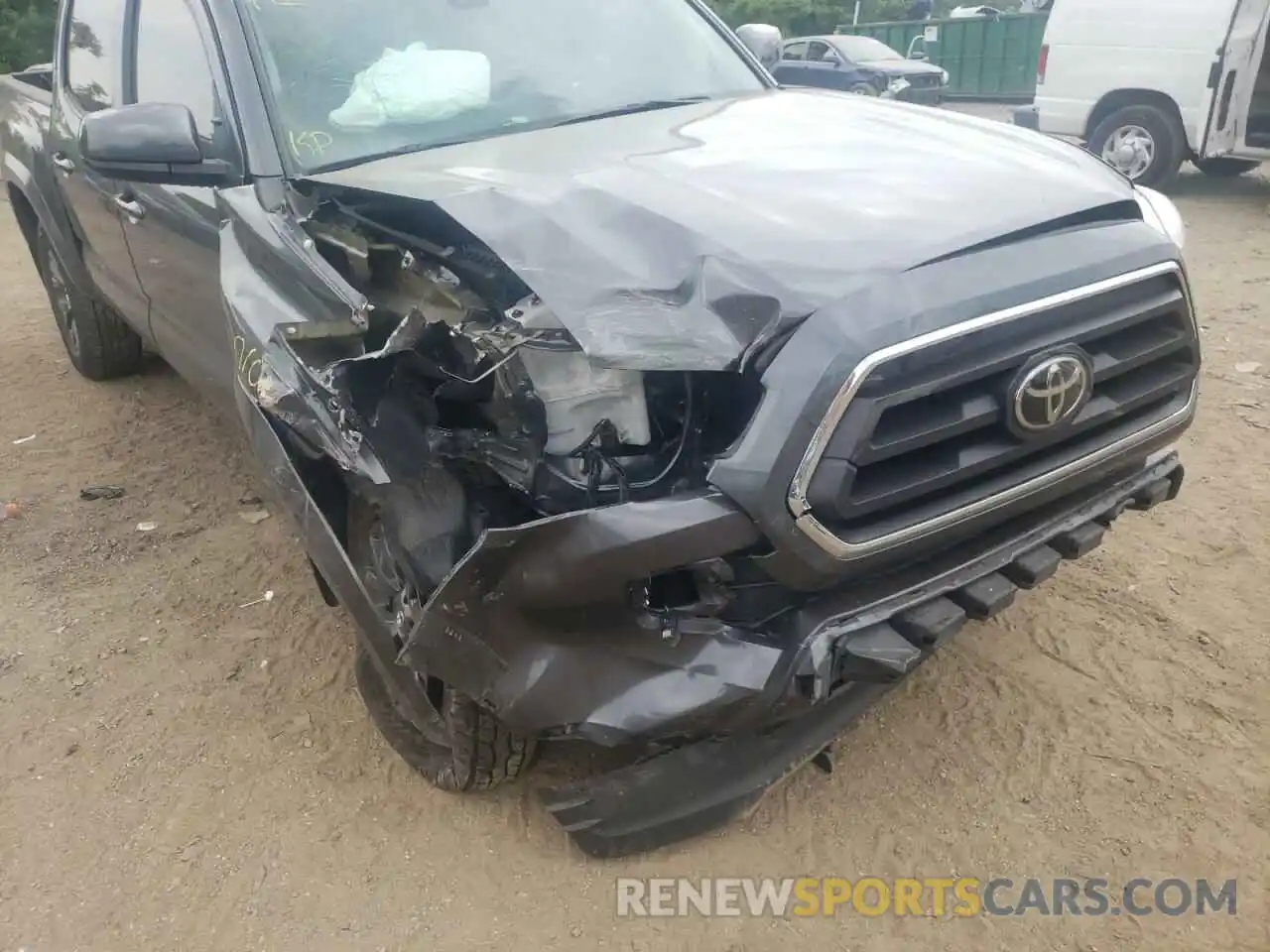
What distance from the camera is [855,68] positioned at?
15.3 meters

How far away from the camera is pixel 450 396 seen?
2.17 meters

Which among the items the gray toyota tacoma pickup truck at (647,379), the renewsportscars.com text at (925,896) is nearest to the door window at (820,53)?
the gray toyota tacoma pickup truck at (647,379)

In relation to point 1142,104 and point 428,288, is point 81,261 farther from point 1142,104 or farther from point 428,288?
point 1142,104

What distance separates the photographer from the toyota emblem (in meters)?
1.86

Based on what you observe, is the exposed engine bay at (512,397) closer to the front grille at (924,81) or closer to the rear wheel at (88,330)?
the rear wheel at (88,330)

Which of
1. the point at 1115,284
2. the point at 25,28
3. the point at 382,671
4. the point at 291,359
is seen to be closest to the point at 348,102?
the point at 291,359

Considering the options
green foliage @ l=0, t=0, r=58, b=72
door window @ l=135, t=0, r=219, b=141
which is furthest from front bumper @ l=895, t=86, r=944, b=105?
door window @ l=135, t=0, r=219, b=141

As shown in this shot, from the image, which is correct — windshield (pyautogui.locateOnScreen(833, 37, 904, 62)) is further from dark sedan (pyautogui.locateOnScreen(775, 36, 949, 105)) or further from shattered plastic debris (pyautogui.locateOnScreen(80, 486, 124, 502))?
shattered plastic debris (pyautogui.locateOnScreen(80, 486, 124, 502))

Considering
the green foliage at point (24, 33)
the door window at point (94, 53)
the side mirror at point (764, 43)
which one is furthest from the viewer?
the green foliage at point (24, 33)

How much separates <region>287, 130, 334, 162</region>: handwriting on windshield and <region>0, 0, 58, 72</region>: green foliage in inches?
541

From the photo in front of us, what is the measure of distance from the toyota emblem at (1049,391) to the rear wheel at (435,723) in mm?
1174

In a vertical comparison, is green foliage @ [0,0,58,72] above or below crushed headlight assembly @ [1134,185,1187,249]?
below

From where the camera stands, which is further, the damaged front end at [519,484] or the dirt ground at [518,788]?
the dirt ground at [518,788]

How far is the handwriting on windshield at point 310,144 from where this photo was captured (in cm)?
261
